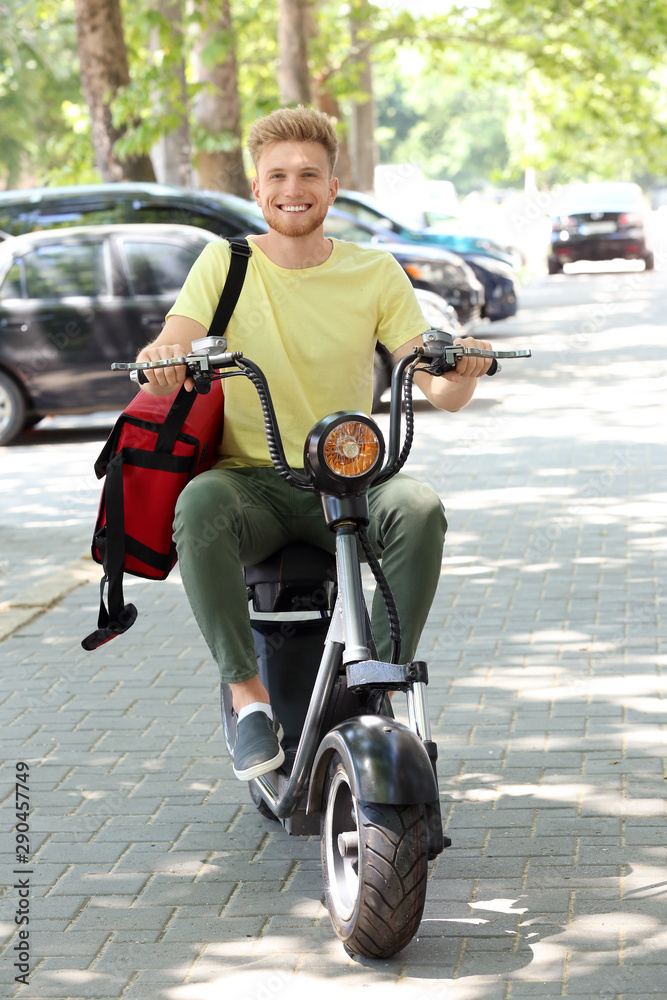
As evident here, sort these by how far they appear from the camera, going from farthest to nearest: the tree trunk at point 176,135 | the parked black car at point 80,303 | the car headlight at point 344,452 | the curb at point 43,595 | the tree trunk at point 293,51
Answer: the tree trunk at point 293,51 < the tree trunk at point 176,135 < the parked black car at point 80,303 < the curb at point 43,595 < the car headlight at point 344,452

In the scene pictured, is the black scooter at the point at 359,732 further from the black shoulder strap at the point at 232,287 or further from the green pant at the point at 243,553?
the black shoulder strap at the point at 232,287

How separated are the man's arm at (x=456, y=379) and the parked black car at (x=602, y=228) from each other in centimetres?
2580

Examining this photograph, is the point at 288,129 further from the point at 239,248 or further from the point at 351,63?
the point at 351,63

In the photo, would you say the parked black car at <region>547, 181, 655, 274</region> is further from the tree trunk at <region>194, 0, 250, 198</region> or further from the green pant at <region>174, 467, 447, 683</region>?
the green pant at <region>174, 467, 447, 683</region>

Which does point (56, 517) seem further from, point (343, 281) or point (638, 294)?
point (638, 294)

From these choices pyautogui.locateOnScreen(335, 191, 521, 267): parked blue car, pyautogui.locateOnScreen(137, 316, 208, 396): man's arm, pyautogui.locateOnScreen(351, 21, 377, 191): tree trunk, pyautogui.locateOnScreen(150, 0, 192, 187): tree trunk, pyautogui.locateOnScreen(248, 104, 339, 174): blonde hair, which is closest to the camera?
pyautogui.locateOnScreen(137, 316, 208, 396): man's arm

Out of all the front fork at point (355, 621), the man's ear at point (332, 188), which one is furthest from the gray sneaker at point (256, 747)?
the man's ear at point (332, 188)

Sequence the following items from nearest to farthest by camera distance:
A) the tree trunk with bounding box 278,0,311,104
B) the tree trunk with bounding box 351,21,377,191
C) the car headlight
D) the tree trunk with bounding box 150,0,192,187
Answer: the car headlight → the tree trunk with bounding box 150,0,192,187 → the tree trunk with bounding box 278,0,311,104 → the tree trunk with bounding box 351,21,377,191

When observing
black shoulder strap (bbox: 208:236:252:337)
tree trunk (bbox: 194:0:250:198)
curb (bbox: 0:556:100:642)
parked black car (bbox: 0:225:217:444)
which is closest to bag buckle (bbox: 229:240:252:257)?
black shoulder strap (bbox: 208:236:252:337)

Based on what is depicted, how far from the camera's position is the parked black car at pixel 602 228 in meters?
28.7

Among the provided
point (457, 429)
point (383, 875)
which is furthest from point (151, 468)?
point (457, 429)

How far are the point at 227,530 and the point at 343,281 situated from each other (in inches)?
30.8

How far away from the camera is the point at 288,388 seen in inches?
148

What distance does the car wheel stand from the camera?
38.5 feet
